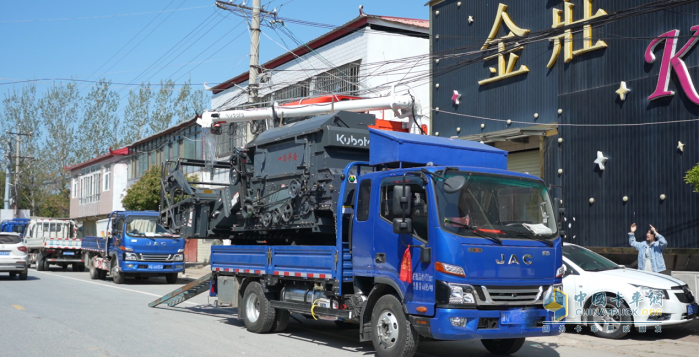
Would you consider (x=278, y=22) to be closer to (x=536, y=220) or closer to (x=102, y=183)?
(x=536, y=220)

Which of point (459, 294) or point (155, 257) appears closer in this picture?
point (459, 294)

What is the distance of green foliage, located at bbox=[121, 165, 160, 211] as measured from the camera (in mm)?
32656

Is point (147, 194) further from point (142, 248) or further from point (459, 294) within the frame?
point (459, 294)

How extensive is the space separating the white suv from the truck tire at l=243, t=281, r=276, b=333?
559 inches

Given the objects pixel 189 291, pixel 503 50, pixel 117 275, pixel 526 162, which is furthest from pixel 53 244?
pixel 503 50

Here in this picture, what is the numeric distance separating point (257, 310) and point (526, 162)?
10129 millimetres

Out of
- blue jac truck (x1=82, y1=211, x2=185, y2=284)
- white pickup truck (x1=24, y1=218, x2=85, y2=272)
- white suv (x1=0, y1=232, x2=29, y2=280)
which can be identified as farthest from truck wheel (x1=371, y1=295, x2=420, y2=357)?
white pickup truck (x1=24, y1=218, x2=85, y2=272)

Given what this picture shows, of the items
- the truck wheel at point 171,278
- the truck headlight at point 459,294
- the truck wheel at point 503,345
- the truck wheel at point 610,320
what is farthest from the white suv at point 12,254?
the truck headlight at point 459,294

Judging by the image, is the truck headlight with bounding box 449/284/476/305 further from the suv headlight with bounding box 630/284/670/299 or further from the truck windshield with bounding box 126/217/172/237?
the truck windshield with bounding box 126/217/172/237

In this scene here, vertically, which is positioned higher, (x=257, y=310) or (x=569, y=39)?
(x=569, y=39)

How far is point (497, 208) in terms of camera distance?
834 centimetres

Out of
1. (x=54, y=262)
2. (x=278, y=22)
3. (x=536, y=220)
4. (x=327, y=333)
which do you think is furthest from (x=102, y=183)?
(x=536, y=220)

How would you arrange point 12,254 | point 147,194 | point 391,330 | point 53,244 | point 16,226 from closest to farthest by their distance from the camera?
point 391,330, point 12,254, point 53,244, point 147,194, point 16,226

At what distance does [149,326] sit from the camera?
1182 cm
